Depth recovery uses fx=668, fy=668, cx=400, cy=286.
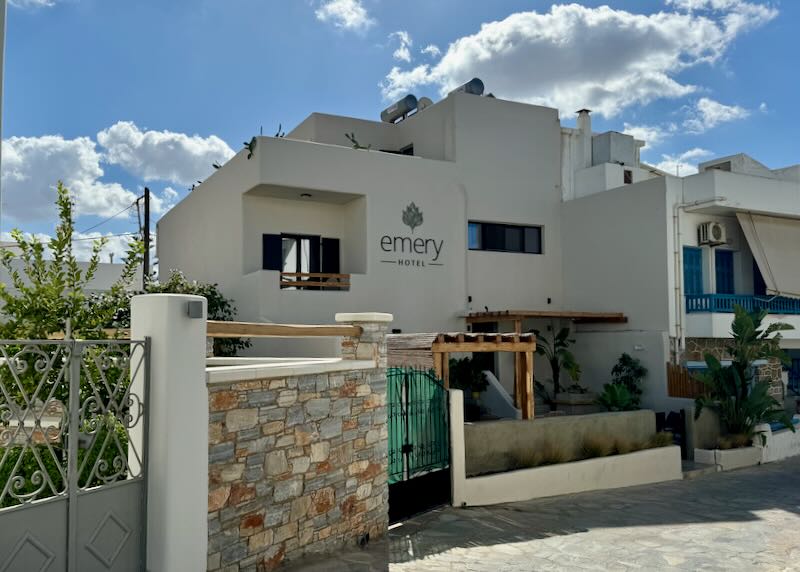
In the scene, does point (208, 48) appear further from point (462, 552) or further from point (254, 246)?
point (462, 552)

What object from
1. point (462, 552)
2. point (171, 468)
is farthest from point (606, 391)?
point (171, 468)

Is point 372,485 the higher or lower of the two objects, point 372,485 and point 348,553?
the higher

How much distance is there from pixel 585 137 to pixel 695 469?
12.0m

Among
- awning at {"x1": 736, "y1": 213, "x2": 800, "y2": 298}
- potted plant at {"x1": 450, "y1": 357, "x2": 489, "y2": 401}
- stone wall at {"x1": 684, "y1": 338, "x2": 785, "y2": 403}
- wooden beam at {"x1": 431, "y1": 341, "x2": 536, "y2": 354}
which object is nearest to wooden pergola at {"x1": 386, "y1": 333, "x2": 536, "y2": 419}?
wooden beam at {"x1": 431, "y1": 341, "x2": 536, "y2": 354}

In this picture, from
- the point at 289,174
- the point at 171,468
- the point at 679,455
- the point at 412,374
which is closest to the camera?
the point at 171,468

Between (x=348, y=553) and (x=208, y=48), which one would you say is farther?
(x=208, y=48)

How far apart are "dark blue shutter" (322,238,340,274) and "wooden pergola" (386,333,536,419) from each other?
6.32 m

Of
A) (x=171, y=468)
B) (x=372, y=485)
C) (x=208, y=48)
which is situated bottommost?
(x=372, y=485)

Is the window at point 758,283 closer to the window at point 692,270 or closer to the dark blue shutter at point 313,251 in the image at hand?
the window at point 692,270

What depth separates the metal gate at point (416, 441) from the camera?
398 inches

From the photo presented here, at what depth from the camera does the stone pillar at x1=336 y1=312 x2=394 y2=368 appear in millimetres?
8828

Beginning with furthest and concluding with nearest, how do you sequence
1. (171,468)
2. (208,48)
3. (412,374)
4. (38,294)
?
(208,48), (412,374), (38,294), (171,468)

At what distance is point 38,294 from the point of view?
7.09 meters

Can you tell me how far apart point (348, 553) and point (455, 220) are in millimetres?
12710
